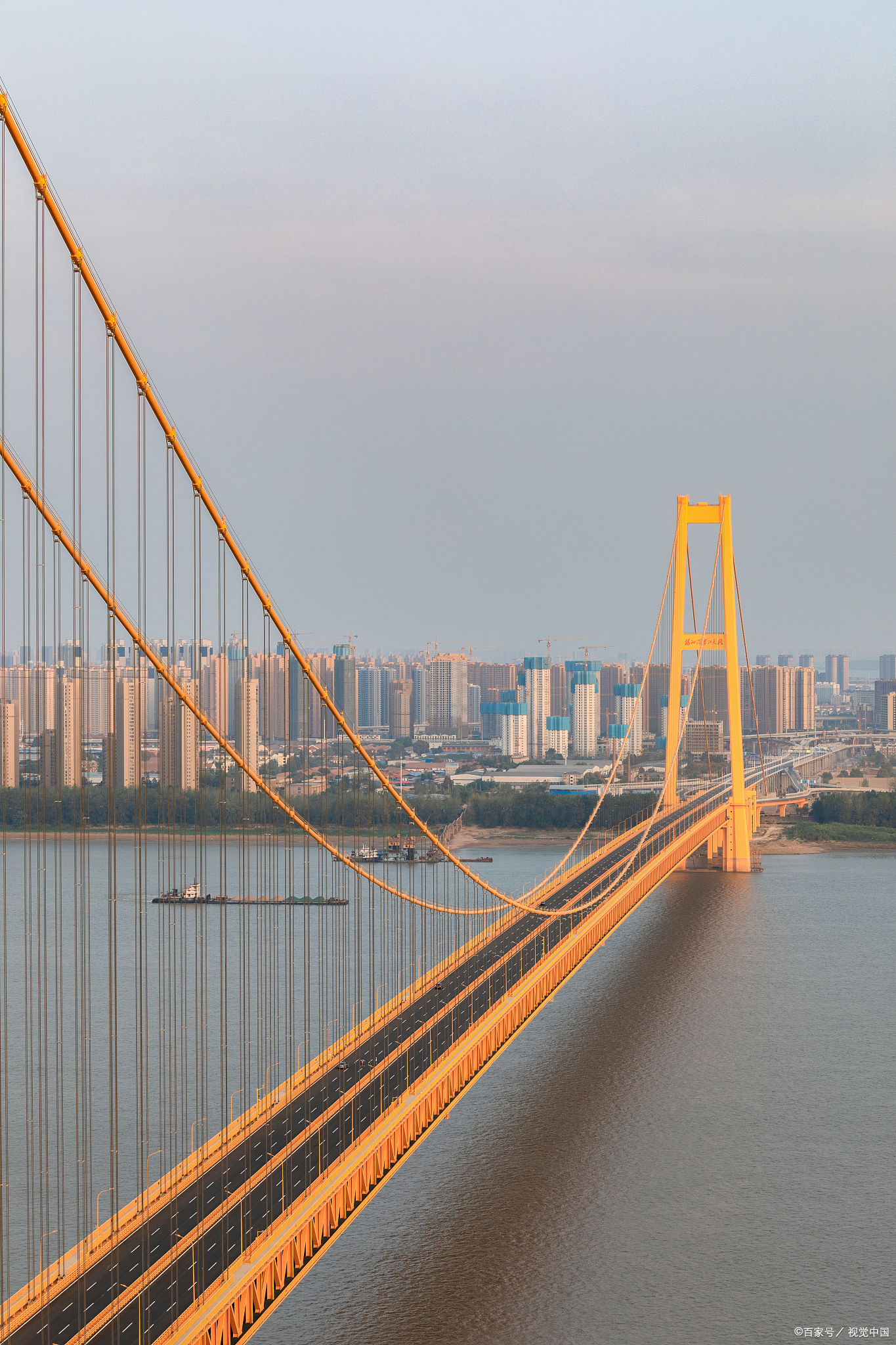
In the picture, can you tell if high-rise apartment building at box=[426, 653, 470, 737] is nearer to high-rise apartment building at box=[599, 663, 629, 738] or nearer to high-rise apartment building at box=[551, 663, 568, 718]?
high-rise apartment building at box=[551, 663, 568, 718]

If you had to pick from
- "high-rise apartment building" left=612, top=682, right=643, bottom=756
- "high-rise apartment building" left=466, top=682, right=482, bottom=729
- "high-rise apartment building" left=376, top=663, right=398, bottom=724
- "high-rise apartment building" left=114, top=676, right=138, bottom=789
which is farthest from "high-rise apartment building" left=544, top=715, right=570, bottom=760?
"high-rise apartment building" left=114, top=676, right=138, bottom=789

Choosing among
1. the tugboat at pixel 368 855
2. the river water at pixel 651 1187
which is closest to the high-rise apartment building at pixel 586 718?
the tugboat at pixel 368 855

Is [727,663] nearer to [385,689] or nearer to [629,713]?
[629,713]

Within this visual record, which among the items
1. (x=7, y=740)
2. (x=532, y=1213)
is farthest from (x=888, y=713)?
(x=532, y=1213)

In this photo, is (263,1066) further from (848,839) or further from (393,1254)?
(848,839)

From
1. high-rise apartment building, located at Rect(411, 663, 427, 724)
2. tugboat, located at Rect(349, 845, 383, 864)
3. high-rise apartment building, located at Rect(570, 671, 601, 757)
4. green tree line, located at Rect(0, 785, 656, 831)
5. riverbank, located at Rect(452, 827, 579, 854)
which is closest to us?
tugboat, located at Rect(349, 845, 383, 864)
